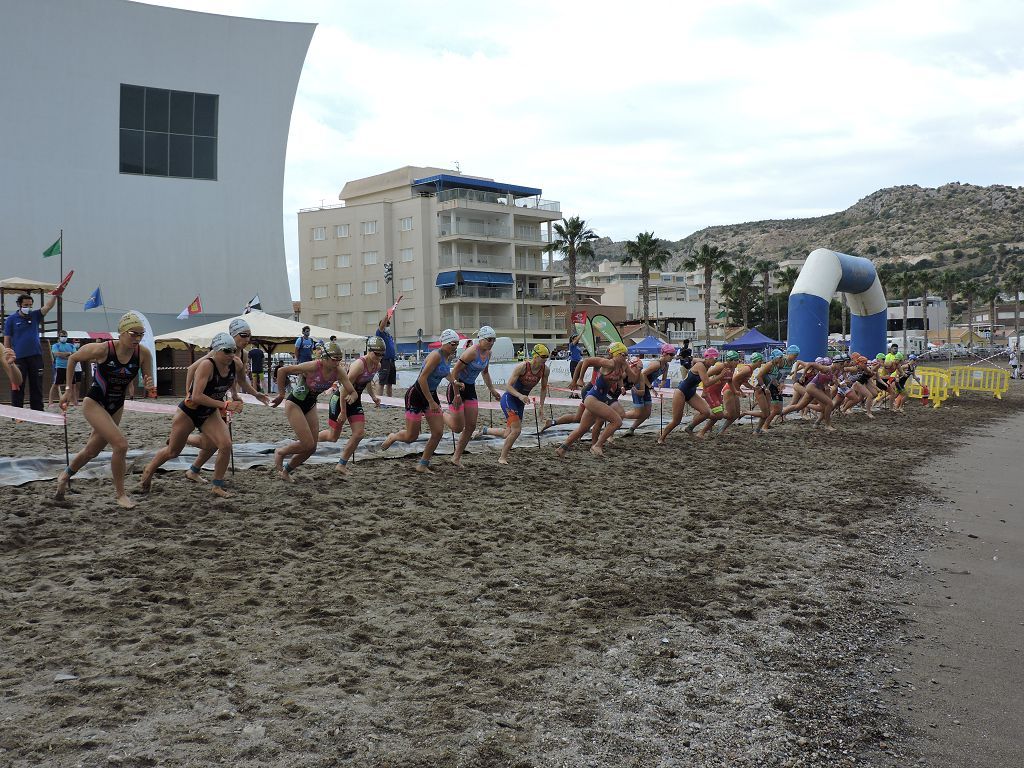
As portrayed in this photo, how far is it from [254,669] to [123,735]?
73cm

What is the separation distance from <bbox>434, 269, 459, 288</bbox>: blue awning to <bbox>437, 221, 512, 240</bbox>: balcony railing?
9.17 feet

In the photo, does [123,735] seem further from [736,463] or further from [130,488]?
[736,463]

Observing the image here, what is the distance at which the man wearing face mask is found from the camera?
11883 mm

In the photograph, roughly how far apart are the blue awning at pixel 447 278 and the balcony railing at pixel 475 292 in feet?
1.33

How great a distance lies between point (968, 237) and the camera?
126312 millimetres

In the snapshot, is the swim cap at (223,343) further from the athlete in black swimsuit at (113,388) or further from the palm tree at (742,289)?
the palm tree at (742,289)

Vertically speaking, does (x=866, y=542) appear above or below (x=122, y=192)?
below

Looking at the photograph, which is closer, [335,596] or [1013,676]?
[1013,676]

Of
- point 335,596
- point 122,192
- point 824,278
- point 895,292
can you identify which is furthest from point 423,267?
point 335,596

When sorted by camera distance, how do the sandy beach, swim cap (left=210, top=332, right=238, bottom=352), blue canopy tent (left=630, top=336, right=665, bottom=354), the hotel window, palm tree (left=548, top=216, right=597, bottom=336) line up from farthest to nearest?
1. palm tree (left=548, top=216, right=597, bottom=336)
2. the hotel window
3. blue canopy tent (left=630, top=336, right=665, bottom=354)
4. swim cap (left=210, top=332, right=238, bottom=352)
5. the sandy beach

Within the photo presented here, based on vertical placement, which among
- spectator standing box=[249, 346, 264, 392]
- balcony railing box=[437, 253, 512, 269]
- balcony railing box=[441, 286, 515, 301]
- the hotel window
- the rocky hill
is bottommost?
spectator standing box=[249, 346, 264, 392]

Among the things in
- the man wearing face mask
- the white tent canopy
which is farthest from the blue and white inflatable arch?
the man wearing face mask

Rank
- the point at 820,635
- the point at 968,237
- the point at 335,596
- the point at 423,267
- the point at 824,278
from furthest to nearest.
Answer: the point at 968,237 → the point at 423,267 → the point at 824,278 → the point at 335,596 → the point at 820,635

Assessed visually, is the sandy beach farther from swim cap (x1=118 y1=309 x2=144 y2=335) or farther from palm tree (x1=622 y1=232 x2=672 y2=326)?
palm tree (x1=622 y1=232 x2=672 y2=326)
